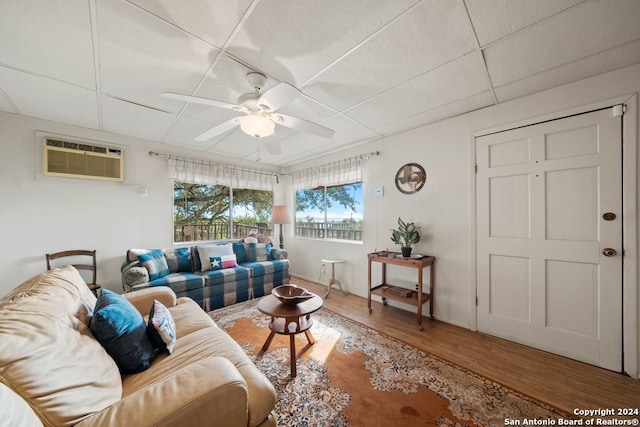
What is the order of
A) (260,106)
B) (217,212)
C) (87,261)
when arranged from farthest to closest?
(217,212) < (87,261) < (260,106)

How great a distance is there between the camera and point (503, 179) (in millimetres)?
2350

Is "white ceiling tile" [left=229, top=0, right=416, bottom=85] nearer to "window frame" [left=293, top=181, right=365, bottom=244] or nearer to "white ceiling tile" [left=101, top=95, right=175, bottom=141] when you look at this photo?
"white ceiling tile" [left=101, top=95, right=175, bottom=141]

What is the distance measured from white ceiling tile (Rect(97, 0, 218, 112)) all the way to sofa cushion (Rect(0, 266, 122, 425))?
5.03 feet

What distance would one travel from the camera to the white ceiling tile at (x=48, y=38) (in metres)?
1.26

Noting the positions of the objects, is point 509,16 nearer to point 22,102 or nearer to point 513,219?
point 513,219

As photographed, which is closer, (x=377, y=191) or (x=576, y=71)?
(x=576, y=71)

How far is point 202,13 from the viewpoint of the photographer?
1291 mm

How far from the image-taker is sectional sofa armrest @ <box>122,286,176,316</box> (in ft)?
6.35

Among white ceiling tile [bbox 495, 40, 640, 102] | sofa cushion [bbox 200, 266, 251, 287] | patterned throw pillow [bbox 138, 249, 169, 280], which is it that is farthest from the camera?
sofa cushion [bbox 200, 266, 251, 287]

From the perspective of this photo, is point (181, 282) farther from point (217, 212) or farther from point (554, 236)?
point (554, 236)

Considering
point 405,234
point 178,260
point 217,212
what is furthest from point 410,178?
point 178,260

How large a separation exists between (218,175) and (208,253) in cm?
140

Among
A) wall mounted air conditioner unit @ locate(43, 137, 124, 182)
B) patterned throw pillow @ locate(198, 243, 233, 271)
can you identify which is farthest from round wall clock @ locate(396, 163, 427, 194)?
wall mounted air conditioner unit @ locate(43, 137, 124, 182)

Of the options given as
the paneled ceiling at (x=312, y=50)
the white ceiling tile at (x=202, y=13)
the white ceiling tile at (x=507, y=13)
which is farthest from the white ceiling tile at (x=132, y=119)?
the white ceiling tile at (x=507, y=13)
